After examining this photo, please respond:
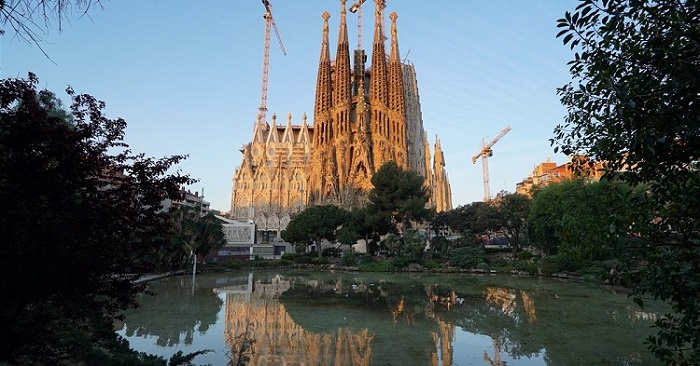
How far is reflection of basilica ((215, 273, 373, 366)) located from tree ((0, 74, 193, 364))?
251 cm

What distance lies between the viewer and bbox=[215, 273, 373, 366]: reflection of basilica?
8.73 m

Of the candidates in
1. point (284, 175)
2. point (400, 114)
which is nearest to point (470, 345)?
point (400, 114)

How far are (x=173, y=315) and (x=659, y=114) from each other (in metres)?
14.8

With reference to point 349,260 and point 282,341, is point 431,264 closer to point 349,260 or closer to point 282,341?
point 349,260

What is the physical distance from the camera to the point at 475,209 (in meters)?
44.5

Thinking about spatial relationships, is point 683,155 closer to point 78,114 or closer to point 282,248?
point 78,114

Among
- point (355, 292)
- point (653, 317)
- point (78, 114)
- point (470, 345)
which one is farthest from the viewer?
point (355, 292)

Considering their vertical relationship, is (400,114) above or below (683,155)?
above

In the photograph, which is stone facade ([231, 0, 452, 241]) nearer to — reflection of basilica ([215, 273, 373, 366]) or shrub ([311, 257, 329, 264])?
shrub ([311, 257, 329, 264])

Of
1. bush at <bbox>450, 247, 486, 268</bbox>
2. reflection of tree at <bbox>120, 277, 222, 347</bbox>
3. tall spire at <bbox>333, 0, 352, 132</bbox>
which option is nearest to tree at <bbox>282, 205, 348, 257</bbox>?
bush at <bbox>450, 247, 486, 268</bbox>

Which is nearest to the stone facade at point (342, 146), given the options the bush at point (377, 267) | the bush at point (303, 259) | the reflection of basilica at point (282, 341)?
the bush at point (303, 259)

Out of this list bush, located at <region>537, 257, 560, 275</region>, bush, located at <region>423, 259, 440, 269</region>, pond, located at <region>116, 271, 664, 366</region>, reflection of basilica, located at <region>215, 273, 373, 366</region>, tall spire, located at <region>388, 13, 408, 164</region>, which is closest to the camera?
reflection of basilica, located at <region>215, 273, 373, 366</region>

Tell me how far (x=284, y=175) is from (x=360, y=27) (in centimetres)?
3824

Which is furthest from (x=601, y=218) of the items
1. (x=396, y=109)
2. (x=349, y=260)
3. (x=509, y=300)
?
(x=396, y=109)
